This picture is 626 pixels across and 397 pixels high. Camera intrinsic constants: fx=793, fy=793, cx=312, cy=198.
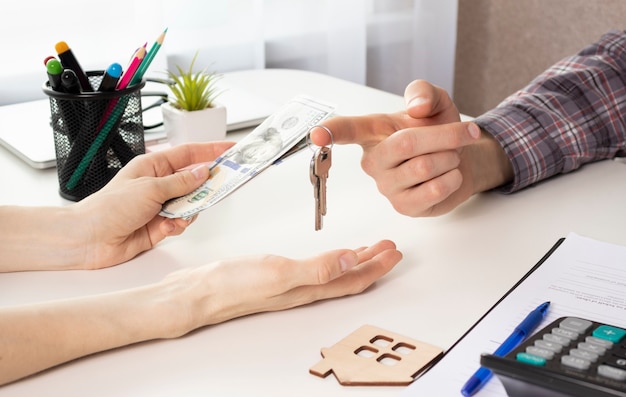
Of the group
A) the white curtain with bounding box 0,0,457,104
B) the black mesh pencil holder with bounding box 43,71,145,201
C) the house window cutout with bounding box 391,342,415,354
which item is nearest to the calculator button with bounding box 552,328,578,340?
the house window cutout with bounding box 391,342,415,354

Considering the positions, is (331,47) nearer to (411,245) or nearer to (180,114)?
(180,114)

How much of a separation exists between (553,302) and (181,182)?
42 cm

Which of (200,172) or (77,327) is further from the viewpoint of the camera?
(200,172)

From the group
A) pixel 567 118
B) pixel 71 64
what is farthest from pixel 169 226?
pixel 567 118

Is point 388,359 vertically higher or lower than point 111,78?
lower

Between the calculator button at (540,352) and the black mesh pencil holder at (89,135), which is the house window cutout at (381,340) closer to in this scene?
the calculator button at (540,352)

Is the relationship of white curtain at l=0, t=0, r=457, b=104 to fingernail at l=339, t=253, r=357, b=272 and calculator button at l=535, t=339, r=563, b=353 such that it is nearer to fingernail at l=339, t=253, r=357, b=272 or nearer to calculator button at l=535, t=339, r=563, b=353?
fingernail at l=339, t=253, r=357, b=272

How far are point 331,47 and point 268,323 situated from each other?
4.28 ft

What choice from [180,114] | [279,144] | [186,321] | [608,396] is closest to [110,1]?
[180,114]

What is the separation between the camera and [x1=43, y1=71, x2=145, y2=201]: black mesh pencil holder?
0.97 m

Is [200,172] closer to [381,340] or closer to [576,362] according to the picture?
[381,340]

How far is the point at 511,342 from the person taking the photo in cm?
66

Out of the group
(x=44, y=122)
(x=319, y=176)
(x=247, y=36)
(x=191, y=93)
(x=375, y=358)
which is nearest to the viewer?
(x=375, y=358)

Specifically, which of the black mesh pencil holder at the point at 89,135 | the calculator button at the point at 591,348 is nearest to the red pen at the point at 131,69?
the black mesh pencil holder at the point at 89,135
